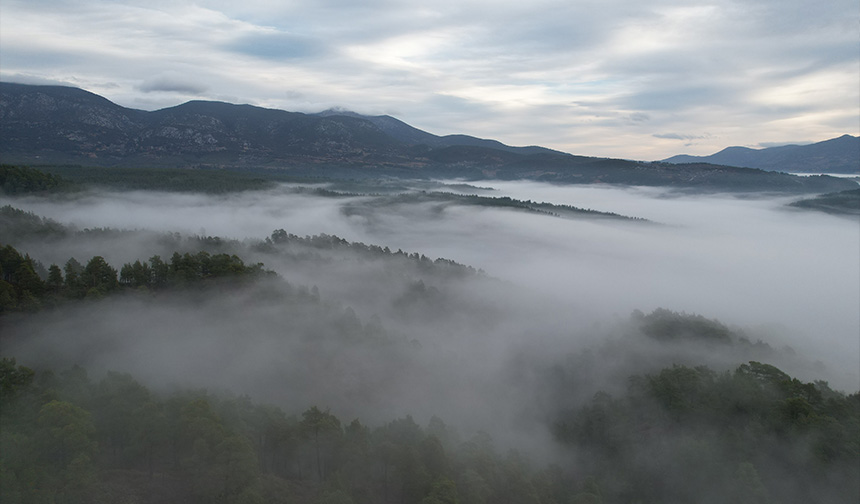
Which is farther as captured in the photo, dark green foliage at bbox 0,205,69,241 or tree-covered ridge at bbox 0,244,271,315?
dark green foliage at bbox 0,205,69,241

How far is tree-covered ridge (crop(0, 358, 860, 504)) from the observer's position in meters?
36.0

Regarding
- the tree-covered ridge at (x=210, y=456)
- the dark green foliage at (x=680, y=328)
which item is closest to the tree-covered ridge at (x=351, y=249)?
the dark green foliage at (x=680, y=328)

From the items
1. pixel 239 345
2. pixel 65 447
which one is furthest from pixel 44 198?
pixel 65 447

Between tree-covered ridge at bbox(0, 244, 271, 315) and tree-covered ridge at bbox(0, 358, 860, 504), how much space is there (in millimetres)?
27117

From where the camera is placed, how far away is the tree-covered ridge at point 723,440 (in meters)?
47.5

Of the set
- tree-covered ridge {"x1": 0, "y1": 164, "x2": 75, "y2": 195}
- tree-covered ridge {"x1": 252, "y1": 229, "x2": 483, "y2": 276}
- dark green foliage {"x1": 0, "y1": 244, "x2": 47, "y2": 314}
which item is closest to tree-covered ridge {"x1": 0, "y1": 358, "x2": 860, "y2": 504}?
dark green foliage {"x1": 0, "y1": 244, "x2": 47, "y2": 314}

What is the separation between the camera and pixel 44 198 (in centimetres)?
16950

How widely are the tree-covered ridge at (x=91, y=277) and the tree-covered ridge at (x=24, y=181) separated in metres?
102

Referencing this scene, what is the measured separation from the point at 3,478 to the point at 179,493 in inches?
451

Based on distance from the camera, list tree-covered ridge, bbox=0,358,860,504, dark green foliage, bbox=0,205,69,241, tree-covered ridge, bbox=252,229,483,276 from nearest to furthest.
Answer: tree-covered ridge, bbox=0,358,860,504
dark green foliage, bbox=0,205,69,241
tree-covered ridge, bbox=252,229,483,276

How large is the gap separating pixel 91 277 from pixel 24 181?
125 meters

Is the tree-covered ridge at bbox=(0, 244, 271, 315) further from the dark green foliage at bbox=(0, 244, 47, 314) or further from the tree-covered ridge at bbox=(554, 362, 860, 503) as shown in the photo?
the tree-covered ridge at bbox=(554, 362, 860, 503)

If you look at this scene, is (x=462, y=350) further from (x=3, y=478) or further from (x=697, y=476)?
(x=3, y=478)

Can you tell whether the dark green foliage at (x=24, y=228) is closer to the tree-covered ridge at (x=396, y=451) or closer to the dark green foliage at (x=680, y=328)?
the tree-covered ridge at (x=396, y=451)
